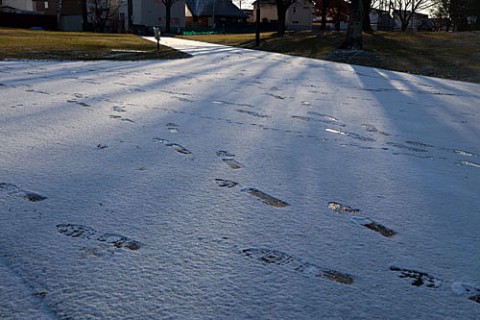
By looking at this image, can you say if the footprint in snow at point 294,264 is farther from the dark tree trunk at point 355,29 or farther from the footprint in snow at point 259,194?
the dark tree trunk at point 355,29

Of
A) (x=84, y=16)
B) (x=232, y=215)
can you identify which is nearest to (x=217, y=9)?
(x=84, y=16)

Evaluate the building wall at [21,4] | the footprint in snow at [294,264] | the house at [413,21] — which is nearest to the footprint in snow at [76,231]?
the footprint in snow at [294,264]

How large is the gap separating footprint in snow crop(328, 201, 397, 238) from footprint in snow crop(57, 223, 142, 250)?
1.04m

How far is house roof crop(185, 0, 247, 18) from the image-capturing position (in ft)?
177

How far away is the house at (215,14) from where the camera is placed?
5381 cm

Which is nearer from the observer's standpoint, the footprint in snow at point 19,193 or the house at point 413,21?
the footprint in snow at point 19,193

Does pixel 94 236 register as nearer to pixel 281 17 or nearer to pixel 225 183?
pixel 225 183

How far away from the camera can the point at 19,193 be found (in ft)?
7.26

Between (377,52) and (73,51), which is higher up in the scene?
(377,52)

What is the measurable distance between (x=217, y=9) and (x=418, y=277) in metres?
55.8

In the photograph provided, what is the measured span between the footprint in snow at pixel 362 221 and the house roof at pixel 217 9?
53937 millimetres

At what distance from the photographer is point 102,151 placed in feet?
9.90

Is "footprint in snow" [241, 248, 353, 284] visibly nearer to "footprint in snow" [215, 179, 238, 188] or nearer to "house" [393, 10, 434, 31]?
"footprint in snow" [215, 179, 238, 188]

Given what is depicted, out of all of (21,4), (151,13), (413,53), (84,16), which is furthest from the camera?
(151,13)
